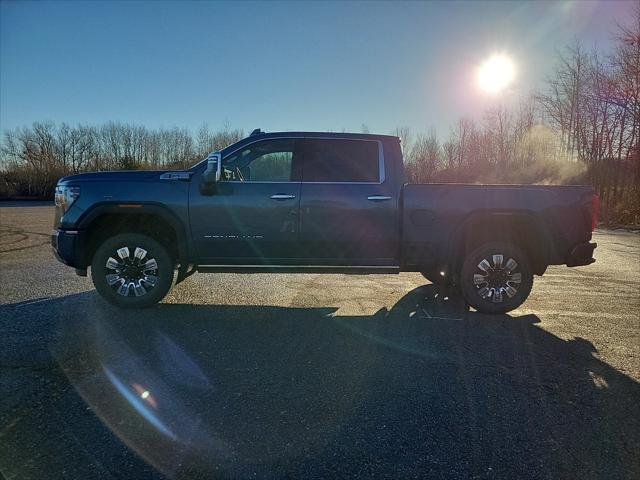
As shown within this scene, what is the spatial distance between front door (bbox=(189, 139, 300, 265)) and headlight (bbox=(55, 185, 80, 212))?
139 centimetres

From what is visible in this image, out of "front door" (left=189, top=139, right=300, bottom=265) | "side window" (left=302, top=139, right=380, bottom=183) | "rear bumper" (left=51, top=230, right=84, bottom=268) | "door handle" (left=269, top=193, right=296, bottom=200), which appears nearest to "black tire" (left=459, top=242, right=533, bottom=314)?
"side window" (left=302, top=139, right=380, bottom=183)

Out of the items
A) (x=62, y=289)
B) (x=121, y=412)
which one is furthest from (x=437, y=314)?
(x=62, y=289)

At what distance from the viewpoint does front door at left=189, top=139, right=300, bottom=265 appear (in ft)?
17.1

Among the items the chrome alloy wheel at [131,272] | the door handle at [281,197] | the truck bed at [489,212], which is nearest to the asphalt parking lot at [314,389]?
the chrome alloy wheel at [131,272]

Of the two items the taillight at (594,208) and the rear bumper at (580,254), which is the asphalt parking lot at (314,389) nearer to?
the rear bumper at (580,254)

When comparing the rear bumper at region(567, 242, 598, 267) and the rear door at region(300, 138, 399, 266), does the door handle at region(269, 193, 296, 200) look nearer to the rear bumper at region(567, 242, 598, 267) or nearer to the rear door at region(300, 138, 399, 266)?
the rear door at region(300, 138, 399, 266)

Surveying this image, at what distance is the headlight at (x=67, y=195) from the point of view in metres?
5.11

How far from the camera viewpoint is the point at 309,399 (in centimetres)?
317

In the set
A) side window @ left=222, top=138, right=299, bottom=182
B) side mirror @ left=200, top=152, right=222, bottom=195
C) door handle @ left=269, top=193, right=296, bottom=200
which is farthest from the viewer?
side window @ left=222, top=138, right=299, bottom=182

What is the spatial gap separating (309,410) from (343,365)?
32.9 inches

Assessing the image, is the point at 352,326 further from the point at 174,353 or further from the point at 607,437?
the point at 607,437

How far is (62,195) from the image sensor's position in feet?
16.9

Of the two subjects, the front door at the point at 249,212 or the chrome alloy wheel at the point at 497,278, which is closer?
the front door at the point at 249,212

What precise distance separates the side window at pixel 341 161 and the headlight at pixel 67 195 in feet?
9.07
